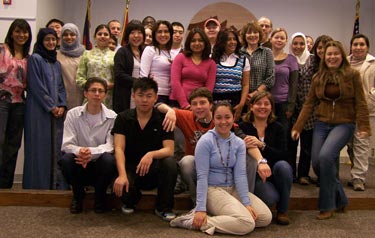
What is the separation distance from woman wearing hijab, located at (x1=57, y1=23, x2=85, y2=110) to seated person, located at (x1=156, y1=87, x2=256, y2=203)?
95cm

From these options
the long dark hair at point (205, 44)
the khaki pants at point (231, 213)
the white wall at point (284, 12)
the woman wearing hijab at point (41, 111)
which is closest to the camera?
the khaki pants at point (231, 213)

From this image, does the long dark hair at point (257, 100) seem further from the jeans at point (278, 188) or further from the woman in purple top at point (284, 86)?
the woman in purple top at point (284, 86)

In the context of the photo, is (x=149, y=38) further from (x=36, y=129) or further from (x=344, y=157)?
(x=344, y=157)

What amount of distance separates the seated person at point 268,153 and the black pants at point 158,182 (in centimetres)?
56

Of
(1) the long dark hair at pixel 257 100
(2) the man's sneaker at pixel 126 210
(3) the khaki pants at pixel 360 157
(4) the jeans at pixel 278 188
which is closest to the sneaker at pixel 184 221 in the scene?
(2) the man's sneaker at pixel 126 210

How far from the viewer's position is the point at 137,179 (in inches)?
110

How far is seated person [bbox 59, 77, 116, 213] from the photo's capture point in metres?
2.71

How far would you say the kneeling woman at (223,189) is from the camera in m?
2.46

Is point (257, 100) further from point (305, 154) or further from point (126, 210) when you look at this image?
point (126, 210)

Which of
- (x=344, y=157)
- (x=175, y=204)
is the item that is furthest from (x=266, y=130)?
(x=344, y=157)

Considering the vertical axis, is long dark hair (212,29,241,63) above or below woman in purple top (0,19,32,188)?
above

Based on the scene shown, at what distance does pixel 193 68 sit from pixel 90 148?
3.36ft

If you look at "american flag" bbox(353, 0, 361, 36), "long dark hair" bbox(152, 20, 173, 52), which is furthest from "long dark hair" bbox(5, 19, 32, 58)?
"american flag" bbox(353, 0, 361, 36)

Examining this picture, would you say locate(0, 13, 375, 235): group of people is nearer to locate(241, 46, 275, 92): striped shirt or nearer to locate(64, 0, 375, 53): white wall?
locate(241, 46, 275, 92): striped shirt
